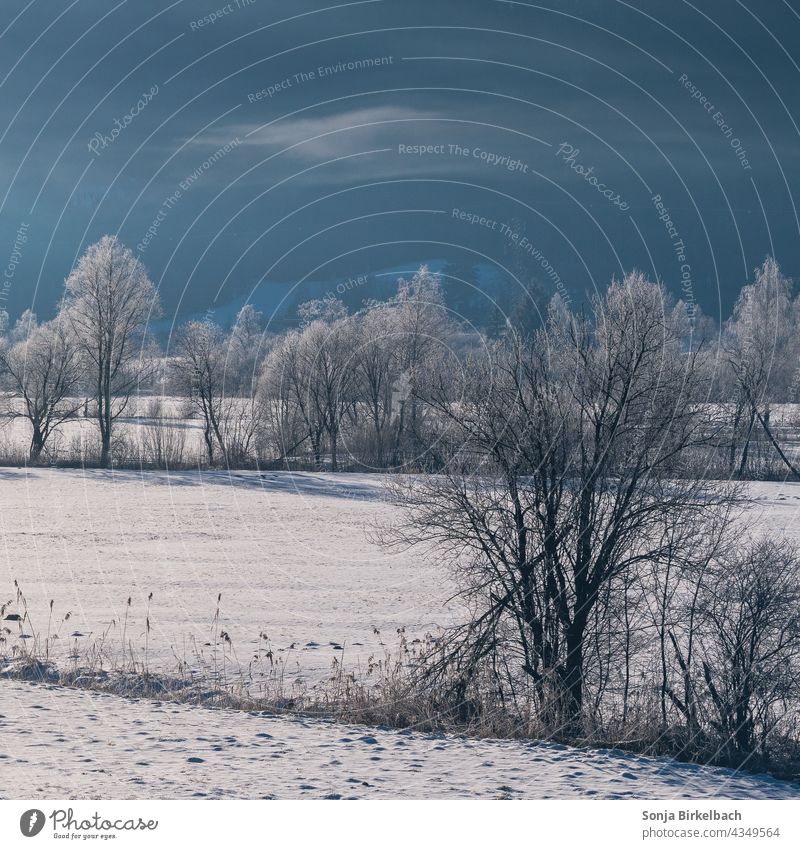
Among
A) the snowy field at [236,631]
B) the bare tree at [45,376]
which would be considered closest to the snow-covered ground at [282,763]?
the snowy field at [236,631]

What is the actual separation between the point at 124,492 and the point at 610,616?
133ft

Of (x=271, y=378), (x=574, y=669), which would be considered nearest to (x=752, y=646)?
(x=574, y=669)

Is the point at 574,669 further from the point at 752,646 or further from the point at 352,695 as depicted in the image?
the point at 352,695

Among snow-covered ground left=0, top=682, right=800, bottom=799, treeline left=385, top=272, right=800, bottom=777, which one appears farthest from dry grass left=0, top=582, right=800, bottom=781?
snow-covered ground left=0, top=682, right=800, bottom=799

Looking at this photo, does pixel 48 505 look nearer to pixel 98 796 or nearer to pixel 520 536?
pixel 520 536

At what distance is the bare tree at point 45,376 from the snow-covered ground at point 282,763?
175ft

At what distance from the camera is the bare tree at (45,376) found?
64.8 m

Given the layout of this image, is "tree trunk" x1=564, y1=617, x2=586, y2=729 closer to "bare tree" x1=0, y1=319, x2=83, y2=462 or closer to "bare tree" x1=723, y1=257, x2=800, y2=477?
"bare tree" x1=723, y1=257, x2=800, y2=477

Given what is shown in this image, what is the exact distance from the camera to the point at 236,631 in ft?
75.0

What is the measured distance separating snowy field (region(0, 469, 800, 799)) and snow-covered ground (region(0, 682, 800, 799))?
39 mm

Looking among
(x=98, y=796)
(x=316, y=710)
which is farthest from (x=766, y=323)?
(x=98, y=796)

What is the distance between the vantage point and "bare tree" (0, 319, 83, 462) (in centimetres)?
6475

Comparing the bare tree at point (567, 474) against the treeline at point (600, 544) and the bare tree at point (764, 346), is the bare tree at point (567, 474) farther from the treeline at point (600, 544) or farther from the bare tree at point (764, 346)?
the bare tree at point (764, 346)

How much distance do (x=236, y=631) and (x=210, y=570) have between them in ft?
32.4
